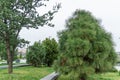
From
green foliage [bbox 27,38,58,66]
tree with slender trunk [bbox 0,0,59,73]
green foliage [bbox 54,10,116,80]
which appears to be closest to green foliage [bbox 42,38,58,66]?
green foliage [bbox 27,38,58,66]

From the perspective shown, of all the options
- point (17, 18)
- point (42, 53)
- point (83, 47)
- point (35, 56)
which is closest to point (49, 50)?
point (42, 53)

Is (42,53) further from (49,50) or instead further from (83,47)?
(83,47)

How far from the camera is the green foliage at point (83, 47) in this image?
20.3 m

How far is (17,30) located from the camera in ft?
93.2

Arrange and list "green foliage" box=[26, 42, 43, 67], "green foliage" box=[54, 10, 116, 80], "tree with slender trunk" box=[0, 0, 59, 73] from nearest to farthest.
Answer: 1. "green foliage" box=[54, 10, 116, 80]
2. "tree with slender trunk" box=[0, 0, 59, 73]
3. "green foliage" box=[26, 42, 43, 67]

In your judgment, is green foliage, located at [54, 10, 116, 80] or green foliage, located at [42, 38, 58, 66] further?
green foliage, located at [42, 38, 58, 66]

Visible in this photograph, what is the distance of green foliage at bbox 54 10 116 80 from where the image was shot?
20.3 m

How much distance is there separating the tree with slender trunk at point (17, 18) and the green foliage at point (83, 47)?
661 cm

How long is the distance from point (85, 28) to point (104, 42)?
1.48 metres

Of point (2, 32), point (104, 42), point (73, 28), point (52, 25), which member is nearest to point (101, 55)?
point (104, 42)

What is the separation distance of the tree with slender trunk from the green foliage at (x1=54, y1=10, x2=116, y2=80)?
6.61 meters

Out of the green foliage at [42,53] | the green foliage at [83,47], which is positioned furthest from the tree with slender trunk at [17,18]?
the green foliage at [42,53]

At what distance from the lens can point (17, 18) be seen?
27109 millimetres

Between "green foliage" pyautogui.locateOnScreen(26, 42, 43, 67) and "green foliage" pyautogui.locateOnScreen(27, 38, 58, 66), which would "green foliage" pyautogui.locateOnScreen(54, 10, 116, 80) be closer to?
"green foliage" pyautogui.locateOnScreen(27, 38, 58, 66)
